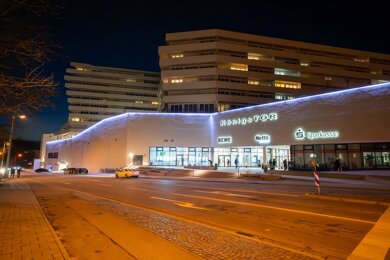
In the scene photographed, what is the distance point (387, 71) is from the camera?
77562 mm

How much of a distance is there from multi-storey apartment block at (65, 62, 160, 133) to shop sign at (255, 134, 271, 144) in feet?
239

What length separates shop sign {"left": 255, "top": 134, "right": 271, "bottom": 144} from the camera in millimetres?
41875

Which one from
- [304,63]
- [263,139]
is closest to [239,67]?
[304,63]

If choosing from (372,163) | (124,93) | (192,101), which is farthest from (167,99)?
(124,93)

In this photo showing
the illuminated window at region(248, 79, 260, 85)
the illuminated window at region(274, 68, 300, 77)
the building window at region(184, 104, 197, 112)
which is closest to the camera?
the building window at region(184, 104, 197, 112)

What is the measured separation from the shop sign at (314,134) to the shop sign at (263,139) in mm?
4246

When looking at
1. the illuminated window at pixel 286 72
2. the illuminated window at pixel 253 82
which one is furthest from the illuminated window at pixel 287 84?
the illuminated window at pixel 253 82

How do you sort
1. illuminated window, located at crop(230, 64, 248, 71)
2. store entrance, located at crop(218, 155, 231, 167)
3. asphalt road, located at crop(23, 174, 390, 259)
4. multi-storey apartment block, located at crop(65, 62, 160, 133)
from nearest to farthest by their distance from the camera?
asphalt road, located at crop(23, 174, 390, 259) < store entrance, located at crop(218, 155, 231, 167) < illuminated window, located at crop(230, 64, 248, 71) < multi-storey apartment block, located at crop(65, 62, 160, 133)

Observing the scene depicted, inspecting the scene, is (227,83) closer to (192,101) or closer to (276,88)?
(192,101)

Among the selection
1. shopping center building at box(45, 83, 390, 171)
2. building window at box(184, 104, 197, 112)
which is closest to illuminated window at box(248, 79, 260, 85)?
building window at box(184, 104, 197, 112)

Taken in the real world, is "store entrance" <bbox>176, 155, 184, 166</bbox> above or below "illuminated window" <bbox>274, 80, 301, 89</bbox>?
below

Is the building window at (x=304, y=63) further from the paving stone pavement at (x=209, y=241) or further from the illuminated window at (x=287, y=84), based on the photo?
the paving stone pavement at (x=209, y=241)

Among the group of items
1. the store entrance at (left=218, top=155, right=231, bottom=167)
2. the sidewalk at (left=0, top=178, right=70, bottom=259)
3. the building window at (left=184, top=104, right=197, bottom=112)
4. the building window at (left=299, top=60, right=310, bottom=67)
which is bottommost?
the sidewalk at (left=0, top=178, right=70, bottom=259)

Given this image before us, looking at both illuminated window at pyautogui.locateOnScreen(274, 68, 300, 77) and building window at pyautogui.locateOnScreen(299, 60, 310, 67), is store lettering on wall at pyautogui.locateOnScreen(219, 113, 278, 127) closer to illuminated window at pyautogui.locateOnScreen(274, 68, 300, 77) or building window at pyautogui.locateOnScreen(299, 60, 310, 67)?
illuminated window at pyautogui.locateOnScreen(274, 68, 300, 77)
